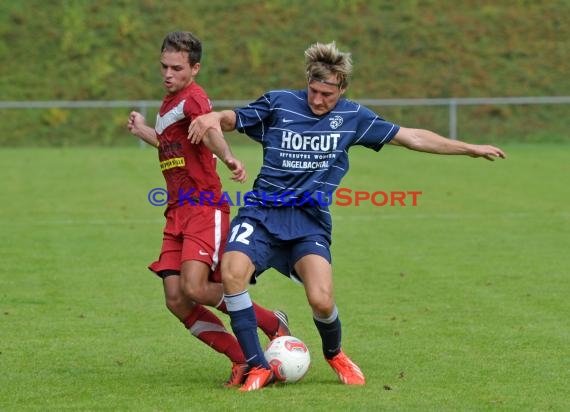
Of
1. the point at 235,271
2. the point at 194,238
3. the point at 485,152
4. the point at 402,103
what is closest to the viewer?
the point at 235,271

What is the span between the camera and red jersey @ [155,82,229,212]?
687 cm

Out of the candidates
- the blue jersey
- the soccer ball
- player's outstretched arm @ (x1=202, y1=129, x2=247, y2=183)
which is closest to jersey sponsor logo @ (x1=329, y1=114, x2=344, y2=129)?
the blue jersey

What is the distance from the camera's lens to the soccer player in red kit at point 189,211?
6719mm

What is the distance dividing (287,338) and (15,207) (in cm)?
1073

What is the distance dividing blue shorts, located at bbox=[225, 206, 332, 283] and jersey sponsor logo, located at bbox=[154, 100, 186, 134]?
716 millimetres

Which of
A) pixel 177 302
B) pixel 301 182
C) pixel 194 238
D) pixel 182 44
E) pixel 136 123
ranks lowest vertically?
pixel 177 302

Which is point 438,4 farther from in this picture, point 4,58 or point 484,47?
point 4,58

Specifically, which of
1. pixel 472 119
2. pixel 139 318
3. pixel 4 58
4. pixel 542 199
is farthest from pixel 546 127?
pixel 139 318

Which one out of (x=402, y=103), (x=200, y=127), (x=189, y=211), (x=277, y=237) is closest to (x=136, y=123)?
(x=189, y=211)

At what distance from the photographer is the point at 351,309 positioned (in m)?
9.14

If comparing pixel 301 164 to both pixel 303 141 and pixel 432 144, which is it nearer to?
pixel 303 141

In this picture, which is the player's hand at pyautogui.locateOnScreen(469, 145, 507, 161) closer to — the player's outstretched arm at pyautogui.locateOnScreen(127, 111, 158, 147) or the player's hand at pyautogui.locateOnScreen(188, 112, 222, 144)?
the player's hand at pyautogui.locateOnScreen(188, 112, 222, 144)

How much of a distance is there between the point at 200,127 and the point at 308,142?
0.68 meters

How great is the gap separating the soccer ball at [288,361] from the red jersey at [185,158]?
3.25 ft
